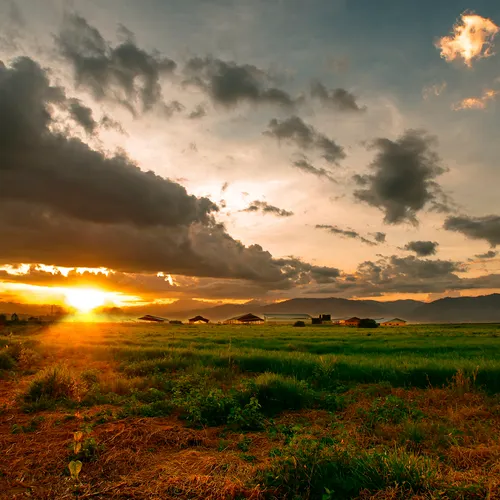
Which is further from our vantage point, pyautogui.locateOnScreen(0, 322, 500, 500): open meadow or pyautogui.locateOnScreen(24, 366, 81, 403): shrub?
pyautogui.locateOnScreen(24, 366, 81, 403): shrub

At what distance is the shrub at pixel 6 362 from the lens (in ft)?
56.3

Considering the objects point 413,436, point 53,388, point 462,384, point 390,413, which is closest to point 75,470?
point 413,436

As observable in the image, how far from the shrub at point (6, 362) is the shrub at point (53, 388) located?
672 cm

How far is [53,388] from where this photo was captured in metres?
11.6

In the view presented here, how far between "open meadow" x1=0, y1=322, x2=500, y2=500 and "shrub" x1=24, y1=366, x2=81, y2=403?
0.03 m

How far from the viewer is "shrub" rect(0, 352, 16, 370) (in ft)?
56.3

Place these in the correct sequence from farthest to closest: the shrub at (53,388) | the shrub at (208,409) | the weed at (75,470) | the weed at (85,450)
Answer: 1. the shrub at (53,388)
2. the shrub at (208,409)
3. the weed at (85,450)
4. the weed at (75,470)

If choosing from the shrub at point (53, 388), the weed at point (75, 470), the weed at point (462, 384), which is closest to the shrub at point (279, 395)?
the weed at point (462, 384)

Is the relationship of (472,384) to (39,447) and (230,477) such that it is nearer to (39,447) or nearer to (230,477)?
(230,477)

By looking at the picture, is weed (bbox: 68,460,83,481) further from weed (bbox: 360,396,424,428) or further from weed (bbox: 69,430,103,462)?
weed (bbox: 360,396,424,428)

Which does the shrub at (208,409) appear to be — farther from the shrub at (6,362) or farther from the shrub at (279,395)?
the shrub at (6,362)

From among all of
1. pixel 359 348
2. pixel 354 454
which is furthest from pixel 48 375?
pixel 359 348

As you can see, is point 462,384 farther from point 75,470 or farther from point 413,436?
point 75,470

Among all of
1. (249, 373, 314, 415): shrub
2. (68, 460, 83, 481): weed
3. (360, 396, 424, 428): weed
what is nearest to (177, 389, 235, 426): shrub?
(249, 373, 314, 415): shrub
